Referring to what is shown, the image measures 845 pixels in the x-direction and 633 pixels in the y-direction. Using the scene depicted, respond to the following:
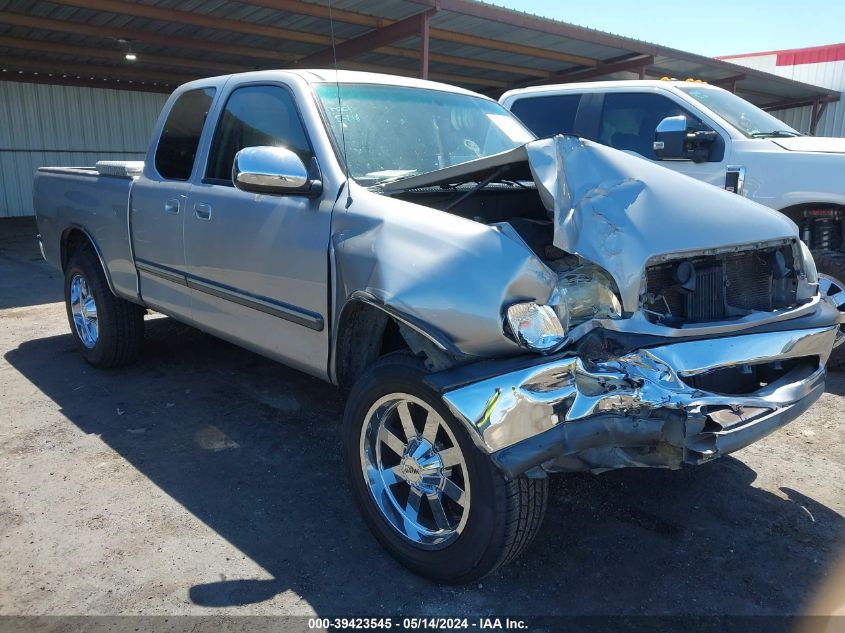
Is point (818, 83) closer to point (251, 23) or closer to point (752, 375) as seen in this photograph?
point (251, 23)

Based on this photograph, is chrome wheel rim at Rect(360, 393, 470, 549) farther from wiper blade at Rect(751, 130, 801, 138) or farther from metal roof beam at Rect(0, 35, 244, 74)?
metal roof beam at Rect(0, 35, 244, 74)

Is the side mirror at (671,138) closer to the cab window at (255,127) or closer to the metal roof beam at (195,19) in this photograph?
the cab window at (255,127)

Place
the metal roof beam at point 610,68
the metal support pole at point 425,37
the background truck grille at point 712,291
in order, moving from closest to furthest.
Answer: the background truck grille at point 712,291
the metal support pole at point 425,37
the metal roof beam at point 610,68

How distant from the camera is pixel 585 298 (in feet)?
7.83

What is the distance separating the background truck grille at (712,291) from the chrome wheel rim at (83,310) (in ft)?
13.5

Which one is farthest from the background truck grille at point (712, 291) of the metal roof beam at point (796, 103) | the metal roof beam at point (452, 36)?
the metal roof beam at point (796, 103)

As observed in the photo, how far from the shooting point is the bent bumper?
2119mm

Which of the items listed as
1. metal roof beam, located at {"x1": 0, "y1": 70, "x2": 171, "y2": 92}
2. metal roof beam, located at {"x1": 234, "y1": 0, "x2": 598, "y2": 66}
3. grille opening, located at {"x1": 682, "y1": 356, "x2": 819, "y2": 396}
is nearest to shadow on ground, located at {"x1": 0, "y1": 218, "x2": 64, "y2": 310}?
metal roof beam, located at {"x1": 234, "y1": 0, "x2": 598, "y2": 66}

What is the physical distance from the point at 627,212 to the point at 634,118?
3.92 m

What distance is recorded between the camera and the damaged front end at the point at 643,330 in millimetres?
2129

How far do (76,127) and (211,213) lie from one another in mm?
17369

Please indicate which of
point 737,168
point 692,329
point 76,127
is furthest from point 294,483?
point 76,127

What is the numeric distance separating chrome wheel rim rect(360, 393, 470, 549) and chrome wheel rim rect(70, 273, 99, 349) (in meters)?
3.17

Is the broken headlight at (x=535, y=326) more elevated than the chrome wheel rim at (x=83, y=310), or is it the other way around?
the broken headlight at (x=535, y=326)
